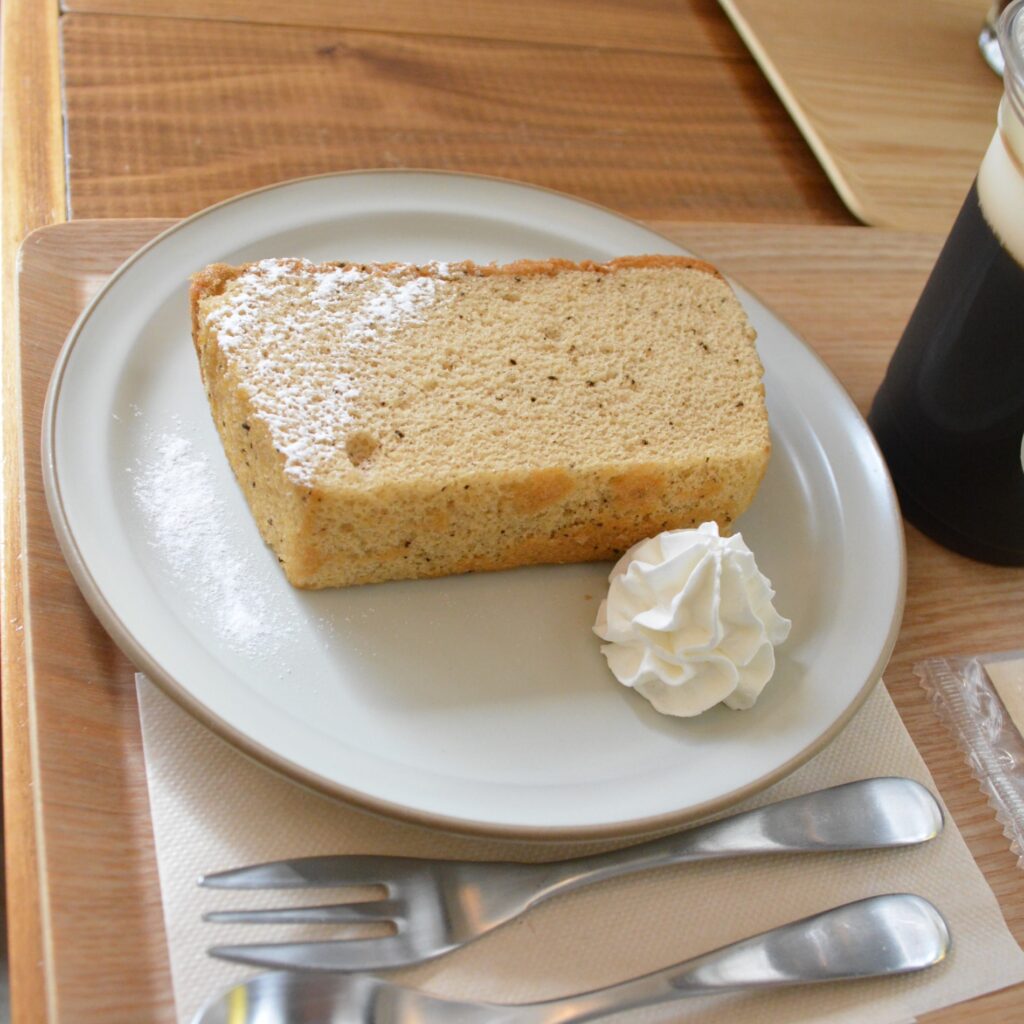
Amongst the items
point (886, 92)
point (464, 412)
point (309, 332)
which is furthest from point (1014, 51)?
point (886, 92)

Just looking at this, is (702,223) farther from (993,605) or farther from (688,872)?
(688,872)

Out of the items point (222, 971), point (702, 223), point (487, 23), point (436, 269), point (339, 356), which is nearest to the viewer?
point (222, 971)

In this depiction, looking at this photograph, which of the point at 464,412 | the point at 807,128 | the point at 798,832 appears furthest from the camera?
the point at 807,128

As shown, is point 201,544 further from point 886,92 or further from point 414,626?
point 886,92

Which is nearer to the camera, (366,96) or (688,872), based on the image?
(688,872)

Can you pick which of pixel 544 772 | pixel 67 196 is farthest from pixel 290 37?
pixel 544 772

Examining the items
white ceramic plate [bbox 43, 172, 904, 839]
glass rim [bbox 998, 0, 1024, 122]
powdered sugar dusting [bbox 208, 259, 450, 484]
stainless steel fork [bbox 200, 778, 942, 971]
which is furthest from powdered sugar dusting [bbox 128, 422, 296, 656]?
glass rim [bbox 998, 0, 1024, 122]

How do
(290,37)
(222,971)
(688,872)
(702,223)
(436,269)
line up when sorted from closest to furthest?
(222,971)
(688,872)
(436,269)
(702,223)
(290,37)
